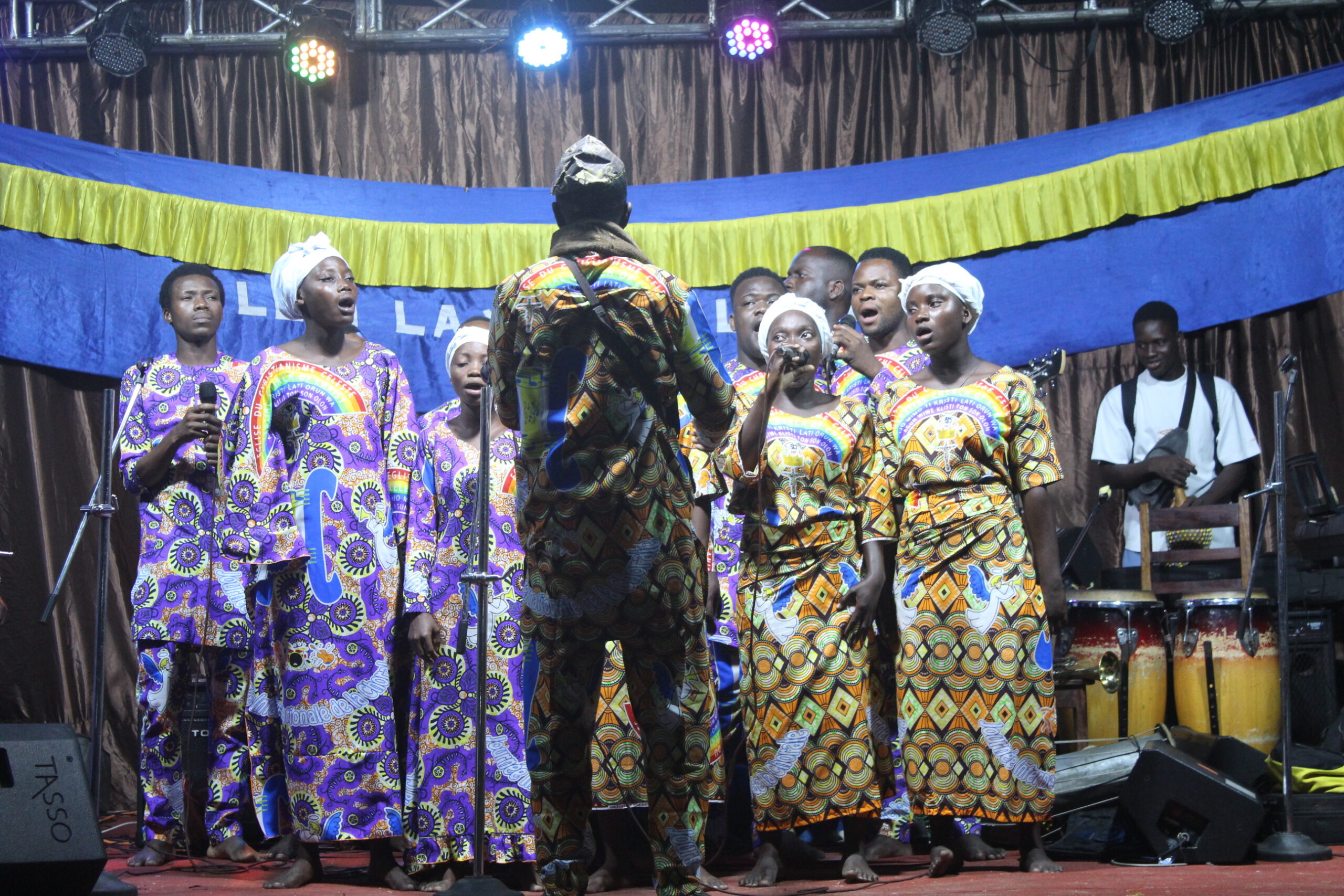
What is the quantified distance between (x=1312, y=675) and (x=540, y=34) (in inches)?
204

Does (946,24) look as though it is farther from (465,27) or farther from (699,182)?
(465,27)


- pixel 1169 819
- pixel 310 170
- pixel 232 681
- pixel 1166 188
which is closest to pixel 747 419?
pixel 1169 819

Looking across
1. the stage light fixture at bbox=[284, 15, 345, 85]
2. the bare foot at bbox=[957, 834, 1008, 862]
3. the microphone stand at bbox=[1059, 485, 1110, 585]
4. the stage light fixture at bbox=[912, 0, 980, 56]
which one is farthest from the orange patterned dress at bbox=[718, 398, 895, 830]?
the stage light fixture at bbox=[284, 15, 345, 85]

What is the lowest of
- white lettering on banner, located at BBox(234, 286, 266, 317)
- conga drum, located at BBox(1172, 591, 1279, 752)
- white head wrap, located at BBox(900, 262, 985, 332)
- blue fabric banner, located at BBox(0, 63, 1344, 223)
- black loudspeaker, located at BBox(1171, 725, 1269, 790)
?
black loudspeaker, located at BBox(1171, 725, 1269, 790)

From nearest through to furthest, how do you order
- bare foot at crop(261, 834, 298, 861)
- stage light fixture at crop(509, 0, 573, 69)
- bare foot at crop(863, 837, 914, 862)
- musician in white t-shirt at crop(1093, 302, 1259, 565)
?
bare foot at crop(863, 837, 914, 862)
bare foot at crop(261, 834, 298, 861)
musician in white t-shirt at crop(1093, 302, 1259, 565)
stage light fixture at crop(509, 0, 573, 69)

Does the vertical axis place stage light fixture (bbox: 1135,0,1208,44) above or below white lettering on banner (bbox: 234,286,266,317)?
above

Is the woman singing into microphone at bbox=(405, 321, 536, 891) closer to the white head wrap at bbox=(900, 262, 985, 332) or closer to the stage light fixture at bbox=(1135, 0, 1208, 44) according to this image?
the white head wrap at bbox=(900, 262, 985, 332)

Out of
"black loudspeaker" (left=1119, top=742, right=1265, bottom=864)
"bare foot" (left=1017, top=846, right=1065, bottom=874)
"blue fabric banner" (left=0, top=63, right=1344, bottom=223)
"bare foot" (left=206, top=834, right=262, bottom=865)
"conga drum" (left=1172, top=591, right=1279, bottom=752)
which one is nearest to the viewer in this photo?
"bare foot" (left=1017, top=846, right=1065, bottom=874)

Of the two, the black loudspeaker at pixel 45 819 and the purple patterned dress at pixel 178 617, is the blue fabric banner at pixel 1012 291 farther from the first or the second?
the black loudspeaker at pixel 45 819

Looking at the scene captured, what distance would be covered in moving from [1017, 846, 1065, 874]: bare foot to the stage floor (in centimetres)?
6

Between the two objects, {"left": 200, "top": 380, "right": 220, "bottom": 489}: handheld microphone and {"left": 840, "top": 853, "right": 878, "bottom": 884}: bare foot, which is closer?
{"left": 840, "top": 853, "right": 878, "bottom": 884}: bare foot

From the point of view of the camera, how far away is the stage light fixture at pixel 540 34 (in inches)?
307

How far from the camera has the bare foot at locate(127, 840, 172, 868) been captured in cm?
510

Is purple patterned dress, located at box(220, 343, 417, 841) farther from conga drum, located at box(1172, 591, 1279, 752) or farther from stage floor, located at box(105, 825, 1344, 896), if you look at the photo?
conga drum, located at box(1172, 591, 1279, 752)
